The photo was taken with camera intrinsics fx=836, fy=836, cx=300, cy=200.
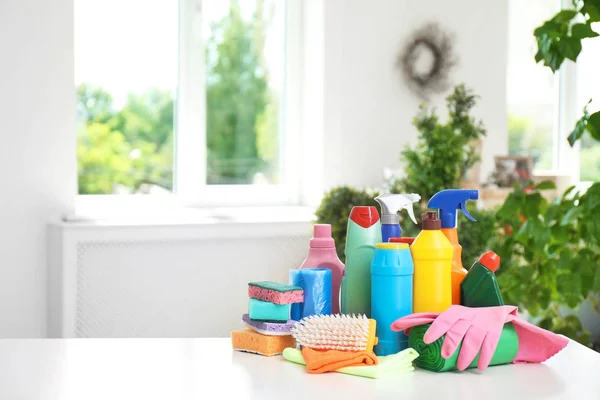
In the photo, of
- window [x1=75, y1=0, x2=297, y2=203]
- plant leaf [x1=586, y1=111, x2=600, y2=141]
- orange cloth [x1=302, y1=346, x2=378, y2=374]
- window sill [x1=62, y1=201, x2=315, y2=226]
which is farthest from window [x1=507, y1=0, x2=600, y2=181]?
orange cloth [x1=302, y1=346, x2=378, y2=374]

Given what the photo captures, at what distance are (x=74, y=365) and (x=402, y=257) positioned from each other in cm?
59

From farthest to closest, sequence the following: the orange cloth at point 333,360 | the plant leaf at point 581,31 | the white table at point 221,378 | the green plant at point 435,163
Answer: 1. the green plant at point 435,163
2. the plant leaf at point 581,31
3. the orange cloth at point 333,360
4. the white table at point 221,378

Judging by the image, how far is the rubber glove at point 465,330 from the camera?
138 cm

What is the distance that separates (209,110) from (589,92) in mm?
2440

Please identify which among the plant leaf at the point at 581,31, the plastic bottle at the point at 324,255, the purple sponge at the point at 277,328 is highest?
the plant leaf at the point at 581,31

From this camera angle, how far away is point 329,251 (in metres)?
1.58

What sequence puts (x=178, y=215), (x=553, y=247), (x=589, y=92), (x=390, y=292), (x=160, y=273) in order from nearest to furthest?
(x=390, y=292) < (x=553, y=247) < (x=160, y=273) < (x=178, y=215) < (x=589, y=92)

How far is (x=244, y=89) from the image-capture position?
418cm

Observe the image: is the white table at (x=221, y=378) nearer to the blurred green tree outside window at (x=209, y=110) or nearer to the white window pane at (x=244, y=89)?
the blurred green tree outside window at (x=209, y=110)

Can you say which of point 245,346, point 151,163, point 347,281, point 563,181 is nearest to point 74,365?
point 245,346

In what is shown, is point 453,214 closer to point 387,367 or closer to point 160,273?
point 387,367

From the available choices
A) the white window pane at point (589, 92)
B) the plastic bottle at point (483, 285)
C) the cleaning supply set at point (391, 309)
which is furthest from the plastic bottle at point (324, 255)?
the white window pane at point (589, 92)

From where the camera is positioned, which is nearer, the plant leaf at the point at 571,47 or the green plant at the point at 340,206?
the plant leaf at the point at 571,47

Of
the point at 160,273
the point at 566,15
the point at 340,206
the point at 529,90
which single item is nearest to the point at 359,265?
the point at 566,15
